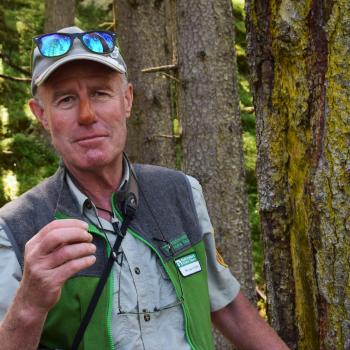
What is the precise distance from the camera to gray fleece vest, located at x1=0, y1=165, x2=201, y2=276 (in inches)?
87.4

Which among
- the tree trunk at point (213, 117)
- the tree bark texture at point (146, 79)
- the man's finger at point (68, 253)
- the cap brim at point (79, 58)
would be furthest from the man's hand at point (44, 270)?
the tree bark texture at point (146, 79)

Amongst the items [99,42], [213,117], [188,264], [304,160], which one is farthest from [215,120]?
[304,160]

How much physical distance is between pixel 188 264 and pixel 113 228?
321 millimetres

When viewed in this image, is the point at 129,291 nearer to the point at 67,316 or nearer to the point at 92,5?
the point at 67,316

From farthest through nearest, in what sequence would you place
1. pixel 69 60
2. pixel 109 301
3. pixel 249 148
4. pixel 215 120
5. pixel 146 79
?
pixel 249 148 < pixel 146 79 < pixel 215 120 < pixel 69 60 < pixel 109 301

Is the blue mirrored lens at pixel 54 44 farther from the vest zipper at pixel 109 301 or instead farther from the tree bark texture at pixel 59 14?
the tree bark texture at pixel 59 14

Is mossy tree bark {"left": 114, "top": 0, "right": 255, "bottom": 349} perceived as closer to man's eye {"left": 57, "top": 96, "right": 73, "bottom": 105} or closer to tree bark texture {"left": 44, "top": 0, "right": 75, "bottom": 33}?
man's eye {"left": 57, "top": 96, "right": 73, "bottom": 105}

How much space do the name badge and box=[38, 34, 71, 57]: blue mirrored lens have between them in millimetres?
909

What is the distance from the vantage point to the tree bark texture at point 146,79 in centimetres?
877

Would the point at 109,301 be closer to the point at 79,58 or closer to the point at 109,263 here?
the point at 109,263

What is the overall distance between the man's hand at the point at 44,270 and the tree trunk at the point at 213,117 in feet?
15.3

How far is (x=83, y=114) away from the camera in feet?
7.71

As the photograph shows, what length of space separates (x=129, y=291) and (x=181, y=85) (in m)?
4.60

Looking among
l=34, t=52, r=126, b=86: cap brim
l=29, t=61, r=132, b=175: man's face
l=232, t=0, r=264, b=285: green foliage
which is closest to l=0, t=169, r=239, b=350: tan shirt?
l=29, t=61, r=132, b=175: man's face
